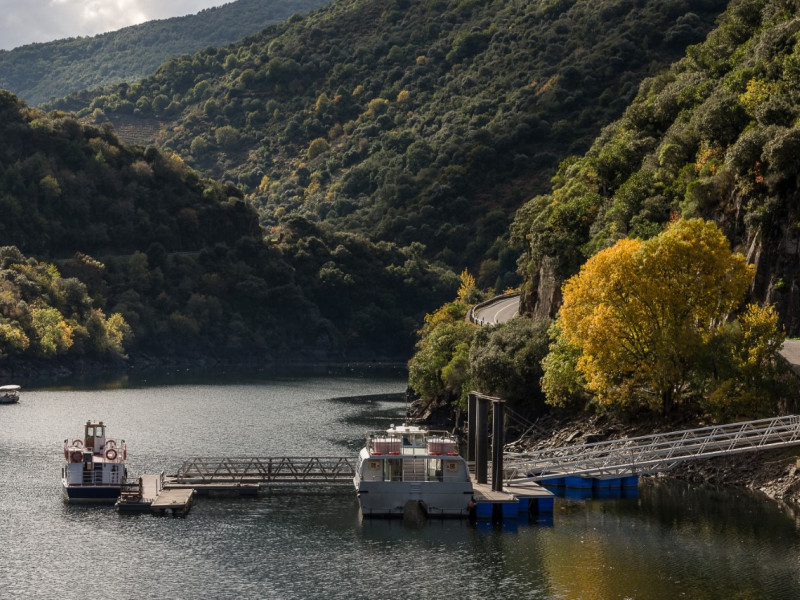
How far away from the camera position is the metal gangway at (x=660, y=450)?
75.1 m

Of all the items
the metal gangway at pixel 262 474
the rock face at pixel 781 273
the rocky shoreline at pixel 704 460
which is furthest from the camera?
the rock face at pixel 781 273

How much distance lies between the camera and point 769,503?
241 feet

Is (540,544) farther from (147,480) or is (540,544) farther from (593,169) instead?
(593,169)

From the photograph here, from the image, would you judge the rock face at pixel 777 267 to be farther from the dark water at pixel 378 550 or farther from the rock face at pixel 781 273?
the dark water at pixel 378 550

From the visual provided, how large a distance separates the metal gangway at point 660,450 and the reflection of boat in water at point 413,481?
7.38m

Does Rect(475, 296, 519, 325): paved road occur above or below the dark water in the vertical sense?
above

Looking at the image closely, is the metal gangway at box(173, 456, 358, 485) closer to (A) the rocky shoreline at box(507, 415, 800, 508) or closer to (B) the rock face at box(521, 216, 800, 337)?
(A) the rocky shoreline at box(507, 415, 800, 508)

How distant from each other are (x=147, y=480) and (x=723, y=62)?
68282 mm

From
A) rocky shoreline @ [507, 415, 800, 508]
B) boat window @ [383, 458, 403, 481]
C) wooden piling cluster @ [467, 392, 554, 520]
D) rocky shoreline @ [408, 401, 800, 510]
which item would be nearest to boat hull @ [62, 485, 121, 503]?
boat window @ [383, 458, 403, 481]

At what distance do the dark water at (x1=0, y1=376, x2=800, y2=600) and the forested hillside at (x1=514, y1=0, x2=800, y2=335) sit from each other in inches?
855

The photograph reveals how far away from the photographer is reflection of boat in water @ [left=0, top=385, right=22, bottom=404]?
456 feet

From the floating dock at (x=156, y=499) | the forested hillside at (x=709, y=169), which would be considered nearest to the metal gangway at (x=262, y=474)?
the floating dock at (x=156, y=499)

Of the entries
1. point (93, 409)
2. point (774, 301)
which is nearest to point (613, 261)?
point (774, 301)

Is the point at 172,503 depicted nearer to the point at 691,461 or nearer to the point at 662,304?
the point at 691,461
